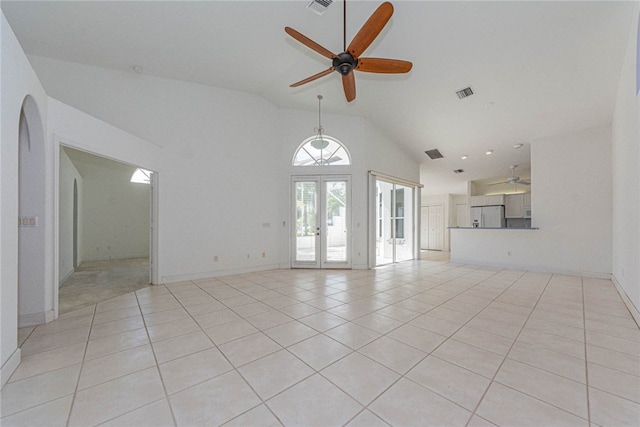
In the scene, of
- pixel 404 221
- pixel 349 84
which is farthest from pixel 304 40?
pixel 404 221

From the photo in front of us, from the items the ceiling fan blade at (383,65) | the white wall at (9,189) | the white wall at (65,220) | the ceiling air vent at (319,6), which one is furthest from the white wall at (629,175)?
the white wall at (65,220)

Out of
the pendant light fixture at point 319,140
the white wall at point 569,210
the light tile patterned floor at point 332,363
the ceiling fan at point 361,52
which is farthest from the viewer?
the pendant light fixture at point 319,140

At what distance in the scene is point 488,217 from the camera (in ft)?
28.1

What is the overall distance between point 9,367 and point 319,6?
4.30m

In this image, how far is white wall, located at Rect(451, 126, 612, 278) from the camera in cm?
Answer: 506

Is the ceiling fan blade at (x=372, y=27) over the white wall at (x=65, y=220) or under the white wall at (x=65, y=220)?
over

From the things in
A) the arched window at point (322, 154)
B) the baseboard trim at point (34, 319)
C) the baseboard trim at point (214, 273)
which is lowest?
the baseboard trim at point (214, 273)

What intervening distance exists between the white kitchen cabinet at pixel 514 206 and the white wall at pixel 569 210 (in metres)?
2.66

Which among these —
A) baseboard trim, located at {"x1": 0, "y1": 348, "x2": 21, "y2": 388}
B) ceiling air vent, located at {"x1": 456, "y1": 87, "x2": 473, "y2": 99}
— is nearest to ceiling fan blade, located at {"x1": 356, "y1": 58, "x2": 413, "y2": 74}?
ceiling air vent, located at {"x1": 456, "y1": 87, "x2": 473, "y2": 99}

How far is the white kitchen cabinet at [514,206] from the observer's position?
8.19 meters

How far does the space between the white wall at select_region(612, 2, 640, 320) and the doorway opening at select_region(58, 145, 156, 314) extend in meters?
7.42

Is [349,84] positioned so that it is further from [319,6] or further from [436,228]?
[436,228]

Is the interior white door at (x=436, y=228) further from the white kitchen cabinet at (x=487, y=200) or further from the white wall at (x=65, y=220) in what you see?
the white wall at (x=65, y=220)

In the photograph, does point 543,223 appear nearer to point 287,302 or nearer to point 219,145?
point 287,302
